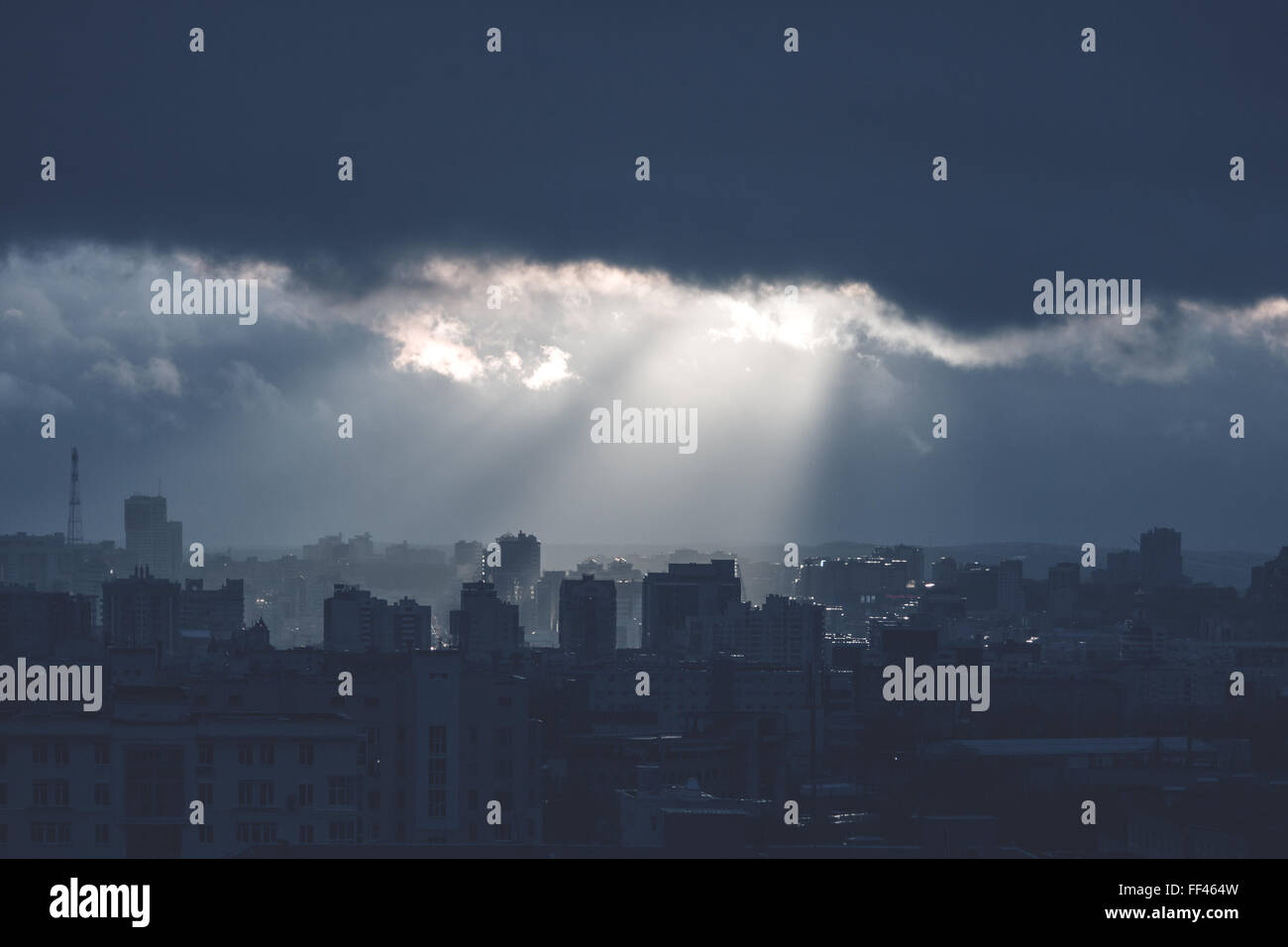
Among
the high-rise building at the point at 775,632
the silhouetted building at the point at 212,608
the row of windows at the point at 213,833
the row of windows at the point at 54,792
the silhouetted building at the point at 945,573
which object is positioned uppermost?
the silhouetted building at the point at 945,573

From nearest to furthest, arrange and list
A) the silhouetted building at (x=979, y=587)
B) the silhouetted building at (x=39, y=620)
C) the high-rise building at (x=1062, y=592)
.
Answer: the silhouetted building at (x=39, y=620), the high-rise building at (x=1062, y=592), the silhouetted building at (x=979, y=587)

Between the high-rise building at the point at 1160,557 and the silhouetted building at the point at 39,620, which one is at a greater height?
the high-rise building at the point at 1160,557

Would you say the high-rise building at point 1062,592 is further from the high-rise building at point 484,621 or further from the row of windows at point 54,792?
the row of windows at point 54,792

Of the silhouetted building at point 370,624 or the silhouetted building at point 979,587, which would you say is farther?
the silhouetted building at point 979,587

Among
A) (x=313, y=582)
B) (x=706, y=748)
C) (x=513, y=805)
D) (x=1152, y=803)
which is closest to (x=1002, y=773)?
(x=706, y=748)

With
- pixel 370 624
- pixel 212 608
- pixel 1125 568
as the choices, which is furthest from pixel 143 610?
pixel 1125 568

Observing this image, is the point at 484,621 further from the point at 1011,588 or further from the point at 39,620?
the point at 1011,588

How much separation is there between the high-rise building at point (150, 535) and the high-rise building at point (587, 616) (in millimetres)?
17412

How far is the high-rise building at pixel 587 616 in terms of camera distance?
176ft

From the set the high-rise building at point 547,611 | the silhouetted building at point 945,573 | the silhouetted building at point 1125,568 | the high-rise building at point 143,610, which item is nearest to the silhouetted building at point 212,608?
the high-rise building at point 143,610

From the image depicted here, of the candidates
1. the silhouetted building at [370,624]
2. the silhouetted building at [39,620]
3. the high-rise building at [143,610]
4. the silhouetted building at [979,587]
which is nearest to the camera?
the silhouetted building at [39,620]
